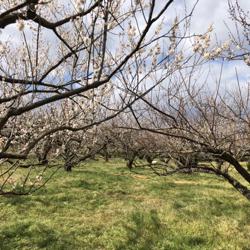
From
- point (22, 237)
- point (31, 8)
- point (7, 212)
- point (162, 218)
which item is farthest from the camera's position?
point (7, 212)

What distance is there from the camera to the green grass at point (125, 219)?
11.0 m

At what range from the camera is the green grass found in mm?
10984

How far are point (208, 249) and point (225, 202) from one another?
6320 millimetres

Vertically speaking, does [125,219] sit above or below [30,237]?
above

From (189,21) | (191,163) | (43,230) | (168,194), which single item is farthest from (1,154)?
(168,194)

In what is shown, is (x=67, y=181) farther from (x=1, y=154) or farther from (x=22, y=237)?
(x=1, y=154)

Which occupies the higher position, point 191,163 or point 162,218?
point 191,163

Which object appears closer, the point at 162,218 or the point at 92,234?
the point at 92,234

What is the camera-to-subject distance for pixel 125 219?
1309 centimetres

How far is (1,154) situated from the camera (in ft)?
15.8

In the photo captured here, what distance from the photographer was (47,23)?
5.79 m

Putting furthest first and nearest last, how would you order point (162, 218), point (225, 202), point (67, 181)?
point (67, 181) → point (225, 202) → point (162, 218)

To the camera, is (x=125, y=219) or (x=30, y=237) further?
(x=125, y=219)

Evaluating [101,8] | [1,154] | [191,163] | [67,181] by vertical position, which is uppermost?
[101,8]
